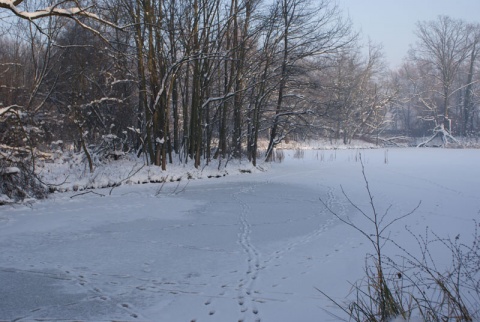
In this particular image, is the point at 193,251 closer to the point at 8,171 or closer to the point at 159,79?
the point at 8,171

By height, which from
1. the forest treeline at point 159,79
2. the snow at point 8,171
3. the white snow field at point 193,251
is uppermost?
the forest treeline at point 159,79

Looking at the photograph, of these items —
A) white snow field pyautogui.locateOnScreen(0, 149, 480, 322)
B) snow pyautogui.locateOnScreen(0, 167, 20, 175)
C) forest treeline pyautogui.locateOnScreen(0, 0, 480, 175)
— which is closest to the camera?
white snow field pyautogui.locateOnScreen(0, 149, 480, 322)

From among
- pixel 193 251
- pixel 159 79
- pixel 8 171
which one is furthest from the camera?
pixel 159 79

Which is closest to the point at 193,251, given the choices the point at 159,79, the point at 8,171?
the point at 8,171

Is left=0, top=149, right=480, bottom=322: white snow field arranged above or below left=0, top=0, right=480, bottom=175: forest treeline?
below

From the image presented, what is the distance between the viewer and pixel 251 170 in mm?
16297

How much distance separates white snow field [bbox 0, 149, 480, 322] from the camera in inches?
143

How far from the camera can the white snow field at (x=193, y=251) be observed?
363 cm

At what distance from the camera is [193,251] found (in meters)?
5.43

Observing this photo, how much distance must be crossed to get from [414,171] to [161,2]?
11.4 m

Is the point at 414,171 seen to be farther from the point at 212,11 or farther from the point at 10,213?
the point at 10,213

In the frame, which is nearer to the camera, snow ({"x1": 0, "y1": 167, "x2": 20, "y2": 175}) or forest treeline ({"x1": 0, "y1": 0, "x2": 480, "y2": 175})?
snow ({"x1": 0, "y1": 167, "x2": 20, "y2": 175})

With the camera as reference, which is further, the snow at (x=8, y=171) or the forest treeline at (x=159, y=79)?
the forest treeline at (x=159, y=79)

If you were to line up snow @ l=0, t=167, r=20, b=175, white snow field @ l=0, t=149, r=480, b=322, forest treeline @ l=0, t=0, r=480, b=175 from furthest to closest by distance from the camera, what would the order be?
forest treeline @ l=0, t=0, r=480, b=175, snow @ l=0, t=167, r=20, b=175, white snow field @ l=0, t=149, r=480, b=322
